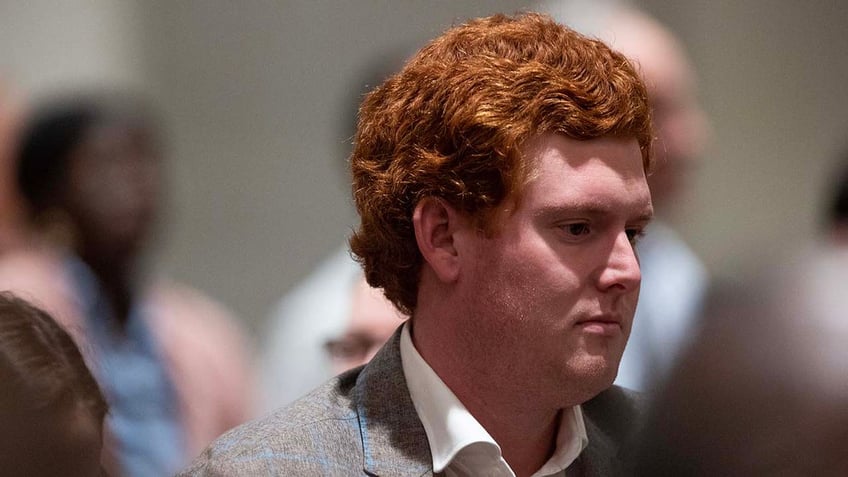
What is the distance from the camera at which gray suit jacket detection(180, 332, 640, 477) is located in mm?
2266

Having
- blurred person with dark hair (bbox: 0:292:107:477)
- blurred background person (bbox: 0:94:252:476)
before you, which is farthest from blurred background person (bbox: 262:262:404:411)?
blurred person with dark hair (bbox: 0:292:107:477)

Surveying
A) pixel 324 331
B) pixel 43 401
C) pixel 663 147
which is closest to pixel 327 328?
pixel 324 331

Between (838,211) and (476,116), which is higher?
(476,116)

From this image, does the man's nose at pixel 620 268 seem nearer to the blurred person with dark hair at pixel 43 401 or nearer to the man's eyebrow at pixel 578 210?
the man's eyebrow at pixel 578 210

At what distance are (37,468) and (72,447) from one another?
14 centimetres

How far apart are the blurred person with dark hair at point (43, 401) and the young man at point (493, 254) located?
34 centimetres

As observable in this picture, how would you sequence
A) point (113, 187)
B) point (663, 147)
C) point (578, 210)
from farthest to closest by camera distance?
point (113, 187) < point (663, 147) < point (578, 210)

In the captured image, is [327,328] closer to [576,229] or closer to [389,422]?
[389,422]

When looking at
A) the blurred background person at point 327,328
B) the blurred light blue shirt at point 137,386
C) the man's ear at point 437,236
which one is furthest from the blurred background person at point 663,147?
the blurred light blue shirt at point 137,386

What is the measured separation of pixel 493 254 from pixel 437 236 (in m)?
0.12

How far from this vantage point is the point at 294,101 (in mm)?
5867

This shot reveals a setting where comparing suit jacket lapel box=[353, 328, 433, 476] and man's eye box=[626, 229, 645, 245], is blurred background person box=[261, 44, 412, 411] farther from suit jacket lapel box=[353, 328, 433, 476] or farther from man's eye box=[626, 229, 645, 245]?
man's eye box=[626, 229, 645, 245]

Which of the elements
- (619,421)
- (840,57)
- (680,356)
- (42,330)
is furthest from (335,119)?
(680,356)

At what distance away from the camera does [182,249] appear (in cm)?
580
